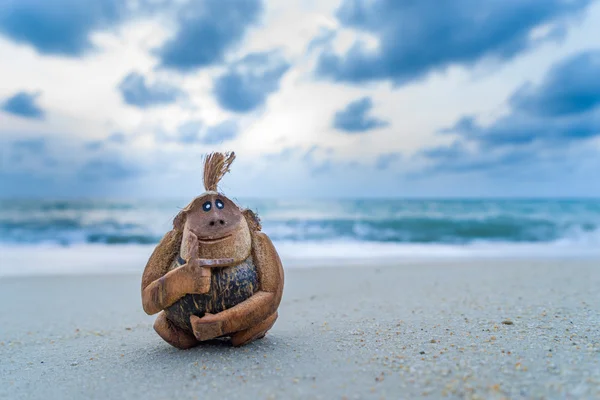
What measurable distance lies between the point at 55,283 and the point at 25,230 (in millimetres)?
14718

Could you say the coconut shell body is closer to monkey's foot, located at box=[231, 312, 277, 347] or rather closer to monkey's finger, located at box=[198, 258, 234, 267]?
monkey's finger, located at box=[198, 258, 234, 267]

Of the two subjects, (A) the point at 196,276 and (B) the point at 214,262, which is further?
(B) the point at 214,262

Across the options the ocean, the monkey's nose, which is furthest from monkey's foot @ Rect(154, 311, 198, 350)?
the ocean

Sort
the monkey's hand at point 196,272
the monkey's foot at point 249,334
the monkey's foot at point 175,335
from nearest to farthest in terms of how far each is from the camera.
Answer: the monkey's hand at point 196,272 → the monkey's foot at point 249,334 → the monkey's foot at point 175,335

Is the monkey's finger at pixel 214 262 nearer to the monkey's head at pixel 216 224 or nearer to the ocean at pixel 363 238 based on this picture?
the monkey's head at pixel 216 224

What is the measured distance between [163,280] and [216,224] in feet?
1.91

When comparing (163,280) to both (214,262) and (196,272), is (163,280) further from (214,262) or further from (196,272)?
(214,262)

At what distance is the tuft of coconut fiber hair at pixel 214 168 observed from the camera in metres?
3.96

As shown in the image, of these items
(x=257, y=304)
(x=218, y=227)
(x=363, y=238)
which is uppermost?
(x=218, y=227)

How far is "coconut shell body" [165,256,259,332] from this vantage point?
135 inches

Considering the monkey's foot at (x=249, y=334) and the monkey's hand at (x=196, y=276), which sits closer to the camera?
the monkey's hand at (x=196, y=276)

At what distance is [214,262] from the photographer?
342 cm

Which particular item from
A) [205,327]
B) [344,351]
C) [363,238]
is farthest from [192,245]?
[363,238]

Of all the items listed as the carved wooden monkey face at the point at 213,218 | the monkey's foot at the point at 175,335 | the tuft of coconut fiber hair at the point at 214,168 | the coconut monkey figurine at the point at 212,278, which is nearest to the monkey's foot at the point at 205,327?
the coconut monkey figurine at the point at 212,278
